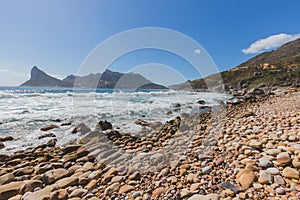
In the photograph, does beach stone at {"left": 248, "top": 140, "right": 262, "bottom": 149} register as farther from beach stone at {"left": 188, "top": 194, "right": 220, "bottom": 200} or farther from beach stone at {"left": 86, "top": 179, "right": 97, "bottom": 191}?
beach stone at {"left": 86, "top": 179, "right": 97, "bottom": 191}

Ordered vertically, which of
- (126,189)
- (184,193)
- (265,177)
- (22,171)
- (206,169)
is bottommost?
(22,171)

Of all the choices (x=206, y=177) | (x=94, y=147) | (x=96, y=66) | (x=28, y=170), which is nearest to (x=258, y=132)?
(x=206, y=177)

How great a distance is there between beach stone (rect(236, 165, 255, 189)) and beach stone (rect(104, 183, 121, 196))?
147 cm

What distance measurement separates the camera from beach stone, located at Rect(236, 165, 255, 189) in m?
1.67

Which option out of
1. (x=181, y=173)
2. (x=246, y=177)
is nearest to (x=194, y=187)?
(x=181, y=173)

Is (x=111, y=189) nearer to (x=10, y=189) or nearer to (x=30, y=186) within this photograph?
(x=30, y=186)

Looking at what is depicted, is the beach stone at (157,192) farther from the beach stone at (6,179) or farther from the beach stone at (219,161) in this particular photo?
the beach stone at (6,179)

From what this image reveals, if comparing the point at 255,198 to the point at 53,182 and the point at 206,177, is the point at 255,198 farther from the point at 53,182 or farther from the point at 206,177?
the point at 53,182

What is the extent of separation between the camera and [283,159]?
1870mm

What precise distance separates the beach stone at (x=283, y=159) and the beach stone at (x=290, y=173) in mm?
101

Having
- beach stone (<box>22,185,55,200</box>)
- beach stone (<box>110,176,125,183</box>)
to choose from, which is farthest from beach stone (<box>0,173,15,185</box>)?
beach stone (<box>110,176,125,183</box>)

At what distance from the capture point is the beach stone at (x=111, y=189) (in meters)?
1.99

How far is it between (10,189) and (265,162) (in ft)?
11.3

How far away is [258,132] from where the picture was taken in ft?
10.0
